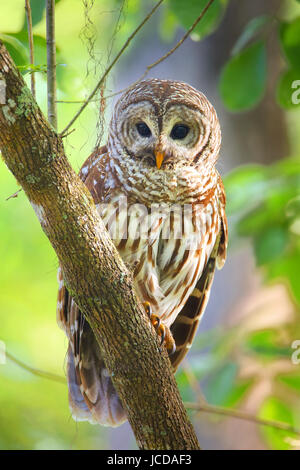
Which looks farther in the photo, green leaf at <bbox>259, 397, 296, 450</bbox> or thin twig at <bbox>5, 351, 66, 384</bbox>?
green leaf at <bbox>259, 397, 296, 450</bbox>

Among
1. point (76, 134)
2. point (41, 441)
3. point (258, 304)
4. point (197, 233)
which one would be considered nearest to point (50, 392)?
point (41, 441)

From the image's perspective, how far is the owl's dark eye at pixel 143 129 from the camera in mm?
922

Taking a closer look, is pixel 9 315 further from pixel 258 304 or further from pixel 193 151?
pixel 258 304

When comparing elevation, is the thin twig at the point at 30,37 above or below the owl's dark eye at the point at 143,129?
above

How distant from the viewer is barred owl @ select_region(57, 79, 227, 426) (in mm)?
898

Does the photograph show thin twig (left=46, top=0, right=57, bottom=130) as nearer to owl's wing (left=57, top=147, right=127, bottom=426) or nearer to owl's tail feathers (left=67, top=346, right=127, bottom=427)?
owl's wing (left=57, top=147, right=127, bottom=426)

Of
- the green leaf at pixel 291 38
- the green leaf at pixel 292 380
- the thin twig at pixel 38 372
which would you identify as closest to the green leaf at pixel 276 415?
the green leaf at pixel 292 380

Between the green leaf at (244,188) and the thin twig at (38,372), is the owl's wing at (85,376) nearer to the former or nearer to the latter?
the thin twig at (38,372)

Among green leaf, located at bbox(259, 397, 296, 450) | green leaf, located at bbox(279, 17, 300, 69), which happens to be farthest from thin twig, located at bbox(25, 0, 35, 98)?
green leaf, located at bbox(259, 397, 296, 450)

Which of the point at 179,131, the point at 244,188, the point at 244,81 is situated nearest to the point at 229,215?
the point at 244,188

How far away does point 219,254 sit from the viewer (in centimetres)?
118

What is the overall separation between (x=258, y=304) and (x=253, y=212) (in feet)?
2.26

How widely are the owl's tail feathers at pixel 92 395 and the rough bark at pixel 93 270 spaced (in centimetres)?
16

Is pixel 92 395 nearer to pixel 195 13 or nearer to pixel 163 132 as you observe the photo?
pixel 163 132
